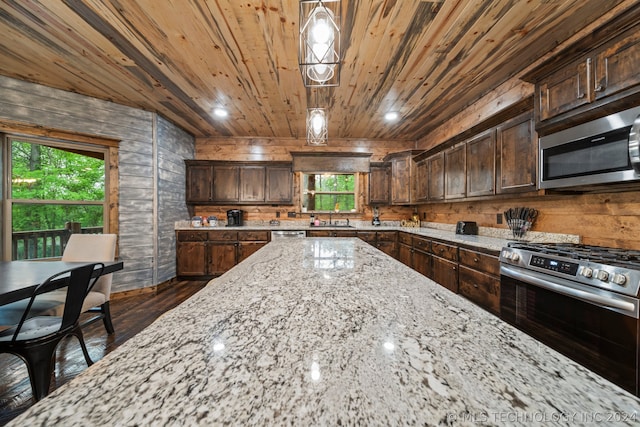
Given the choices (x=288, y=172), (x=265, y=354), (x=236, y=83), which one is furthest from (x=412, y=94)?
(x=265, y=354)

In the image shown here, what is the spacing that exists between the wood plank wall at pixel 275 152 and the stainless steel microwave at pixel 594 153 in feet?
10.4

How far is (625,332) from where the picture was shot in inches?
48.8

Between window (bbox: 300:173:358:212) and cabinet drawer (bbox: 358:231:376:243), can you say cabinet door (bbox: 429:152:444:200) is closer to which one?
cabinet drawer (bbox: 358:231:376:243)

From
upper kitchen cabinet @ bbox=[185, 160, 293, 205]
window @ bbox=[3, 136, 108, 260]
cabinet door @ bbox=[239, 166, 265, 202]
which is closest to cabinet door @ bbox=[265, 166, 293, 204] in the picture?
upper kitchen cabinet @ bbox=[185, 160, 293, 205]

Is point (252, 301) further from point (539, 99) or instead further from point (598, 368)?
point (539, 99)

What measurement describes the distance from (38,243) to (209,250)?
6.73 ft

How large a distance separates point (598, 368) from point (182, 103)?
4720 mm

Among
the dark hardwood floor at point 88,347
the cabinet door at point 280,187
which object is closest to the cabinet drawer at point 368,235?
the cabinet door at point 280,187

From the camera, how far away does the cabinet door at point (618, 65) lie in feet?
4.85

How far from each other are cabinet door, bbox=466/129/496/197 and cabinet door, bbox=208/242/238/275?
3.80 metres

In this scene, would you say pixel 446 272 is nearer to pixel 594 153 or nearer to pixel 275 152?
pixel 594 153

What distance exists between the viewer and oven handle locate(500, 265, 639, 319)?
1.23 m

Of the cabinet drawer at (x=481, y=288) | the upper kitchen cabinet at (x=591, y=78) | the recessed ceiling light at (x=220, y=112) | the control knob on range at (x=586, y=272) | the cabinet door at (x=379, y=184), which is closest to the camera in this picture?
the control knob on range at (x=586, y=272)

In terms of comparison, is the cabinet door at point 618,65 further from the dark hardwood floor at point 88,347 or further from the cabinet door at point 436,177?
the dark hardwood floor at point 88,347
